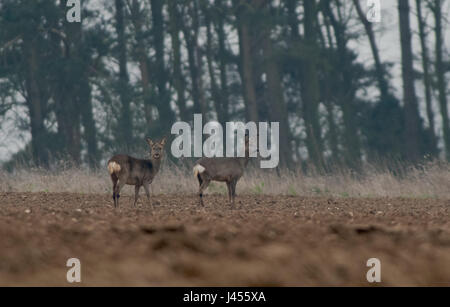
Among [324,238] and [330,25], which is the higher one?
[330,25]

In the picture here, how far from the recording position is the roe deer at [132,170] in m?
14.4

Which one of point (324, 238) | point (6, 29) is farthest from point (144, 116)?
point (324, 238)

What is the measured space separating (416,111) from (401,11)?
3.73 meters

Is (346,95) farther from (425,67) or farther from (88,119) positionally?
(88,119)

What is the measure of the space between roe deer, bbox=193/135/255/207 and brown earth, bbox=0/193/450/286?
4.64m

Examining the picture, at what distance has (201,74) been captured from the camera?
36312 millimetres

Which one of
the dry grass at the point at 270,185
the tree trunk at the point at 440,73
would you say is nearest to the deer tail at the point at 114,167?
the dry grass at the point at 270,185

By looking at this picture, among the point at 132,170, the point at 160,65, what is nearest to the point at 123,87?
the point at 160,65

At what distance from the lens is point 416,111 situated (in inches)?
1294

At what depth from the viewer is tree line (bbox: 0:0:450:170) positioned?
33.2 meters

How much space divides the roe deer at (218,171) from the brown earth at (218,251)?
4640 mm

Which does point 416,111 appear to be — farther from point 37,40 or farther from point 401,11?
point 37,40
